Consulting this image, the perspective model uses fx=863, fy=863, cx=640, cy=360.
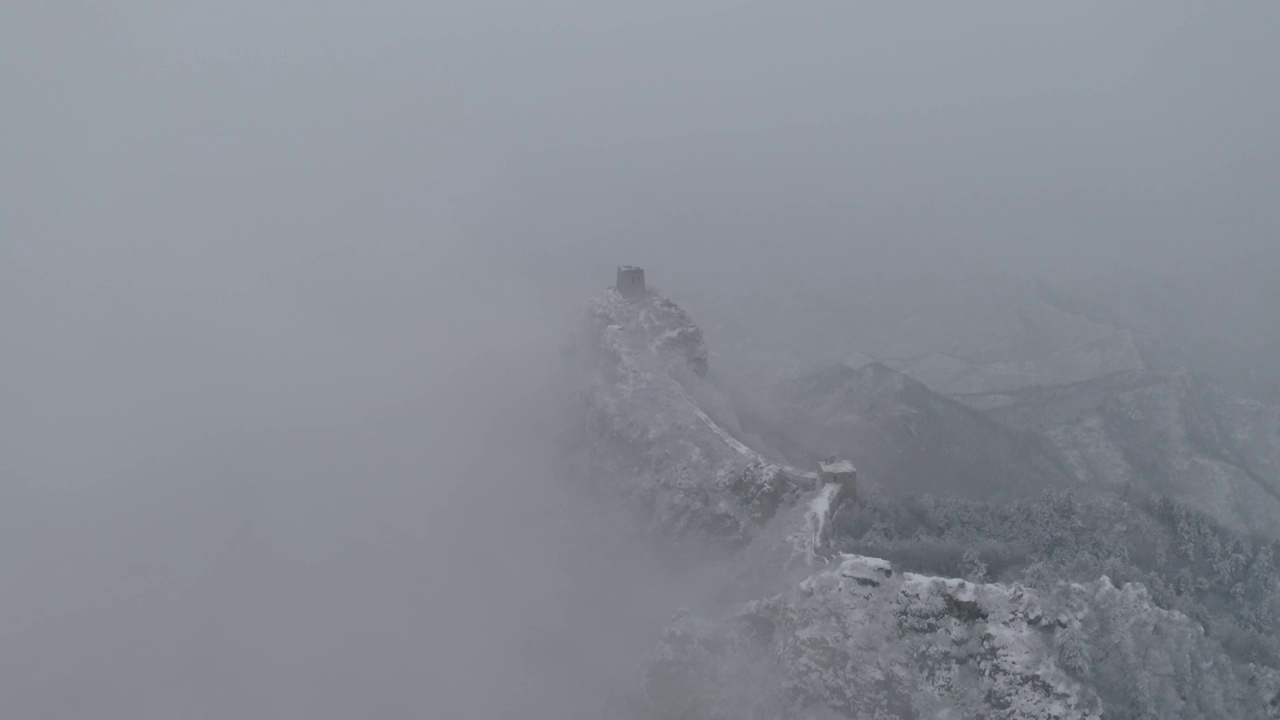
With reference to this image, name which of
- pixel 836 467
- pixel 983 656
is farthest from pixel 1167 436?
pixel 983 656

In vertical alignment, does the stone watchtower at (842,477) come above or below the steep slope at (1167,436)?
above

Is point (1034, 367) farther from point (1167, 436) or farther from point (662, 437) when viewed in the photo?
point (662, 437)

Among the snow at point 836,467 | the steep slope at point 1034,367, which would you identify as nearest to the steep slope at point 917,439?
the snow at point 836,467

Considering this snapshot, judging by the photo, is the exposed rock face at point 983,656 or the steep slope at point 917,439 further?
the steep slope at point 917,439

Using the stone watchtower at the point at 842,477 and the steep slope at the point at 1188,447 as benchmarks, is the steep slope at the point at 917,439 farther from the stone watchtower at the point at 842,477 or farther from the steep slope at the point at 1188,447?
the stone watchtower at the point at 842,477

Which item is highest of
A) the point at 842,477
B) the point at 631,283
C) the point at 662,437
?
the point at 631,283

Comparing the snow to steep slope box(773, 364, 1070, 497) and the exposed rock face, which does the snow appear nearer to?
the exposed rock face

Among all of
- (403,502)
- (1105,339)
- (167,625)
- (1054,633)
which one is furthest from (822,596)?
(1105,339)
